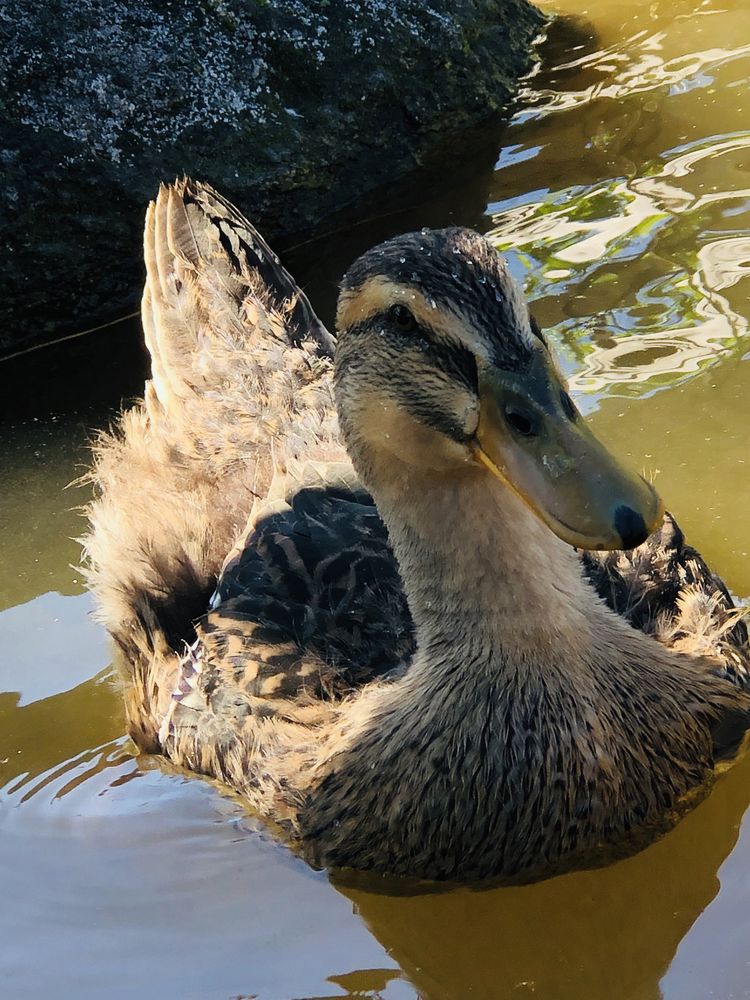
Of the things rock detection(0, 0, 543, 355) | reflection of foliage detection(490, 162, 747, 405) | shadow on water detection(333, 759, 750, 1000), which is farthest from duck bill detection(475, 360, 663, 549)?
rock detection(0, 0, 543, 355)

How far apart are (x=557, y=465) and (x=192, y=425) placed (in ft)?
6.78

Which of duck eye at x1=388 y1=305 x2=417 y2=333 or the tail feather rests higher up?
duck eye at x1=388 y1=305 x2=417 y2=333

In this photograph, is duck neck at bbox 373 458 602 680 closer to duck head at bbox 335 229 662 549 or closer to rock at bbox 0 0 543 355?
duck head at bbox 335 229 662 549

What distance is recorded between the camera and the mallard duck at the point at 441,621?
9.43 ft

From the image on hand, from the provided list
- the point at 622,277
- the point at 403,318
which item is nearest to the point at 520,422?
the point at 403,318

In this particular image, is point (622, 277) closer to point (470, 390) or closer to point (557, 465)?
point (470, 390)

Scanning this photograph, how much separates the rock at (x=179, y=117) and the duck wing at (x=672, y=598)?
2.94m

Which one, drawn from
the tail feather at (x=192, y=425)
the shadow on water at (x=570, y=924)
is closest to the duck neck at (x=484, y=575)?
the shadow on water at (x=570, y=924)

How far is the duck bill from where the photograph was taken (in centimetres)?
263

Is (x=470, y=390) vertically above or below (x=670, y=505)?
above

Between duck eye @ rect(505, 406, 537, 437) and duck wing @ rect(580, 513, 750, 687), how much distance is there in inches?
37.1

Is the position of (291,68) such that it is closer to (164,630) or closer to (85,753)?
(164,630)

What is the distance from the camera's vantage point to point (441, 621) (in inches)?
134

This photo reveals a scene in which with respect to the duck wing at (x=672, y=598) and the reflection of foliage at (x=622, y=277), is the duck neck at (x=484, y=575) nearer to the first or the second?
the duck wing at (x=672, y=598)
